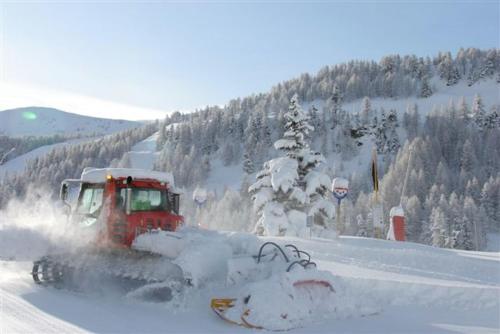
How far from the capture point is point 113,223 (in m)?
10.4

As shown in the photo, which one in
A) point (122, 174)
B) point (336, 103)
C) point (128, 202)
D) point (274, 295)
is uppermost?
point (336, 103)

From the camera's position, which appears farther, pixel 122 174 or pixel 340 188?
pixel 340 188

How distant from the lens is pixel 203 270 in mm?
8453

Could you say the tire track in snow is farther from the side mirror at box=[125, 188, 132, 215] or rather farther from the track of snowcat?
the side mirror at box=[125, 188, 132, 215]

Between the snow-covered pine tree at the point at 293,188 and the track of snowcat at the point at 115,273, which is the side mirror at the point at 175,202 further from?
the snow-covered pine tree at the point at 293,188

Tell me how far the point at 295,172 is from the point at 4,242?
659 inches

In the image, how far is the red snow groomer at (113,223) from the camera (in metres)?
9.59

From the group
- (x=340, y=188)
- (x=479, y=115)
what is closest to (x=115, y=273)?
(x=340, y=188)

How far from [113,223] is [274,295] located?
458 cm

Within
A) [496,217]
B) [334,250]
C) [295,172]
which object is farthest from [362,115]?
[334,250]

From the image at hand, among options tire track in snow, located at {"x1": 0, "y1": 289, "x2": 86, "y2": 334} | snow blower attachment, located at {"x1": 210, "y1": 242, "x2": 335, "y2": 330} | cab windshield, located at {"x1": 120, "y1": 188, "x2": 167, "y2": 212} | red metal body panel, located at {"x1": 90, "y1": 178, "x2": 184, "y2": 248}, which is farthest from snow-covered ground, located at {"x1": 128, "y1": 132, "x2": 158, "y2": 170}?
snow blower attachment, located at {"x1": 210, "y1": 242, "x2": 335, "y2": 330}

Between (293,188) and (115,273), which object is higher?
(293,188)

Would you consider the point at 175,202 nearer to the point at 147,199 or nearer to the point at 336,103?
the point at 147,199

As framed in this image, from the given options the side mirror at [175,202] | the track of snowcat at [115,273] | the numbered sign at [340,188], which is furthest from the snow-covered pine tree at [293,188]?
the track of snowcat at [115,273]
